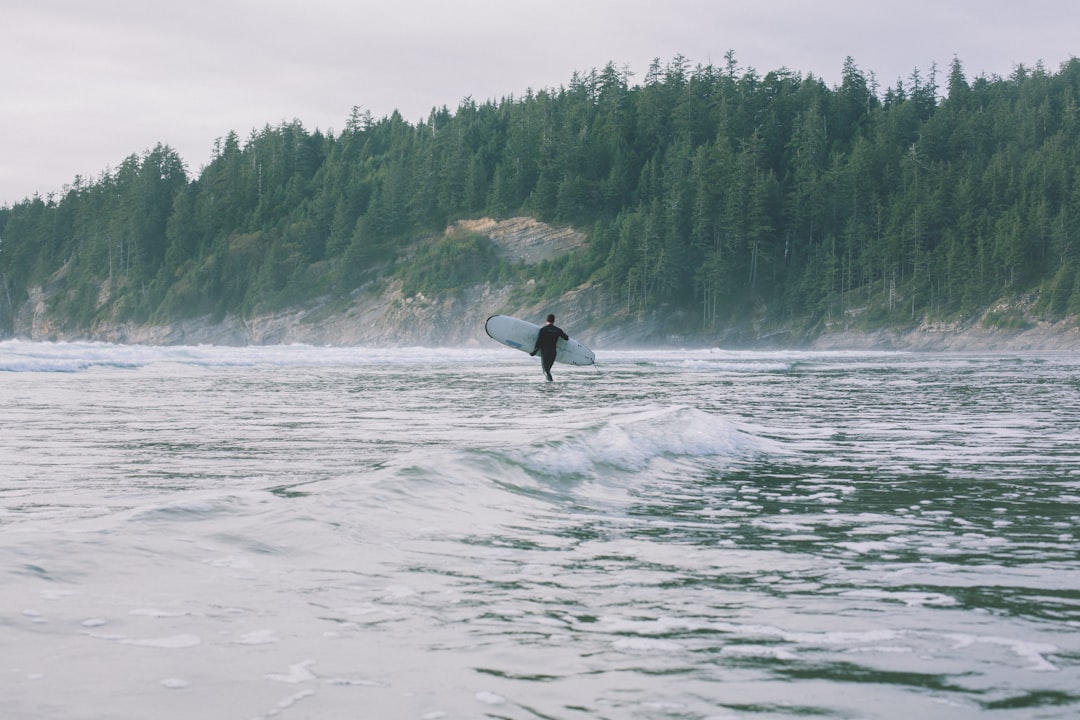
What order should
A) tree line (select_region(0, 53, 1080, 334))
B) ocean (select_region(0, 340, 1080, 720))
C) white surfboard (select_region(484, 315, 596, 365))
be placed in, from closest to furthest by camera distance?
ocean (select_region(0, 340, 1080, 720))
white surfboard (select_region(484, 315, 596, 365))
tree line (select_region(0, 53, 1080, 334))

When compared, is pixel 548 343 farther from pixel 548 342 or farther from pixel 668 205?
pixel 668 205

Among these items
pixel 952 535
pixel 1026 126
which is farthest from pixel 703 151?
pixel 952 535

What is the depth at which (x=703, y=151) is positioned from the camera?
10094cm

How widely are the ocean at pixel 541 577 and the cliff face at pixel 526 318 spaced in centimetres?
7157

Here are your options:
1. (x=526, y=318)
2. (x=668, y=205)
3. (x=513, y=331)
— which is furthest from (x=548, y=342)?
(x=668, y=205)

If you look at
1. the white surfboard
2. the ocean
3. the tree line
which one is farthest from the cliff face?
the ocean

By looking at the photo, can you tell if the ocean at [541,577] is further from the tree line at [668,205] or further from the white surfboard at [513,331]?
the tree line at [668,205]

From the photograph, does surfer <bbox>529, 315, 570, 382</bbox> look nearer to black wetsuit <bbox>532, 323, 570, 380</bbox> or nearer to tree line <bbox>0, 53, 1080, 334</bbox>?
black wetsuit <bbox>532, 323, 570, 380</bbox>

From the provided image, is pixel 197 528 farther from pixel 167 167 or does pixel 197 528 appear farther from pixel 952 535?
pixel 167 167

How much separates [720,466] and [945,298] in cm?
8032

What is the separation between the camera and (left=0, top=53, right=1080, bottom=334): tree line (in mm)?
89375

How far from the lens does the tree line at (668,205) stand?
89375 millimetres

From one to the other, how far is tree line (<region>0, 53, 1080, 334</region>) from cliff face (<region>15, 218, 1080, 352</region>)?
1719 millimetres

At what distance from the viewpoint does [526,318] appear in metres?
88.0
